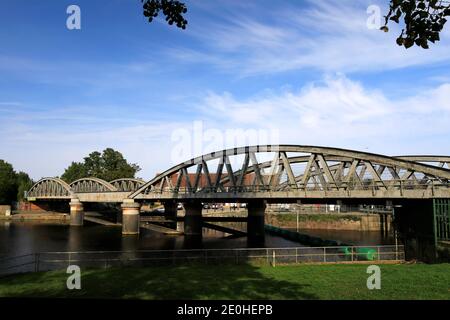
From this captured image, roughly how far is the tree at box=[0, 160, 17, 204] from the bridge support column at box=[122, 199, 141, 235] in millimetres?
72620

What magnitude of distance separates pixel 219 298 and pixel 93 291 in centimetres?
569

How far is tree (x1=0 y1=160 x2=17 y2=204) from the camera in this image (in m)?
134

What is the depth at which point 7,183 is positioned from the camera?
447ft

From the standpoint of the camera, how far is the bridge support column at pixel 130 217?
79688 mm

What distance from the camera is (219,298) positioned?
14.9 meters

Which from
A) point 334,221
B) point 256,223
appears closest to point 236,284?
point 256,223

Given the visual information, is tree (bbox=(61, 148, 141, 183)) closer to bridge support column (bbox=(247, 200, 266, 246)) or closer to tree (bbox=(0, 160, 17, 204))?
tree (bbox=(0, 160, 17, 204))

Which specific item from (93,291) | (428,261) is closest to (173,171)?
(428,261)

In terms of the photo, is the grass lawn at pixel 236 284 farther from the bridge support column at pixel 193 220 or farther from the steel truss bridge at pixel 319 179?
the bridge support column at pixel 193 220

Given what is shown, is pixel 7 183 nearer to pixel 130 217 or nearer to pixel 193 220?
pixel 130 217

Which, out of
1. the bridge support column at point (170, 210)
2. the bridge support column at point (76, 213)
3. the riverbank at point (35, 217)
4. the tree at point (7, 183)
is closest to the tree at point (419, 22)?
the bridge support column at point (170, 210)

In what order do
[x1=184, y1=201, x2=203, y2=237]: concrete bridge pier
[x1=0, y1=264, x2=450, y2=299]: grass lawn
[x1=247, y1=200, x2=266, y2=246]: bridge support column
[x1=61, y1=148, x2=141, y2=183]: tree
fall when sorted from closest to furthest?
[x1=0, y1=264, x2=450, y2=299]: grass lawn
[x1=247, y1=200, x2=266, y2=246]: bridge support column
[x1=184, y1=201, x2=203, y2=237]: concrete bridge pier
[x1=61, y1=148, x2=141, y2=183]: tree

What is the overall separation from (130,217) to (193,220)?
13.6 metres

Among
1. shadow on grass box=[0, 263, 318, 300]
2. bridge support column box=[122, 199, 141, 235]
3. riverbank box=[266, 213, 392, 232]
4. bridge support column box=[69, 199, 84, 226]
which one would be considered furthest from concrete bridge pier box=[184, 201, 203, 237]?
shadow on grass box=[0, 263, 318, 300]
